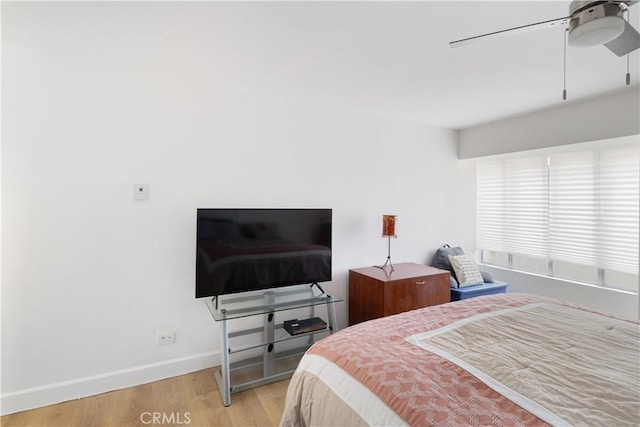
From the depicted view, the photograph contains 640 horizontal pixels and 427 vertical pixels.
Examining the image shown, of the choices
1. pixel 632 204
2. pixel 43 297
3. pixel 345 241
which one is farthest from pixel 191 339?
pixel 632 204

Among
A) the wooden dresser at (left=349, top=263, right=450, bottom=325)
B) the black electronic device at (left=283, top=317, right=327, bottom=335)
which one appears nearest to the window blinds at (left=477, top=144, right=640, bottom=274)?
the wooden dresser at (left=349, top=263, right=450, bottom=325)

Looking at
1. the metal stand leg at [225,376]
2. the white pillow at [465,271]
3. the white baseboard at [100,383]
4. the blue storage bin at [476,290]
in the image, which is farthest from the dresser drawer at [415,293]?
the white baseboard at [100,383]

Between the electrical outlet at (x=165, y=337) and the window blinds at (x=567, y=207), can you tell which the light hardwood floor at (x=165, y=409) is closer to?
the electrical outlet at (x=165, y=337)

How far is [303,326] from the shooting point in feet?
8.41

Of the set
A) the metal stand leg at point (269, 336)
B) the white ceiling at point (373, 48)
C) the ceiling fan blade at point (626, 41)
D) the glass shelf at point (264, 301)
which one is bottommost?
the metal stand leg at point (269, 336)

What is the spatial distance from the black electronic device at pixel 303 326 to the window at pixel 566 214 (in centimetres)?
273

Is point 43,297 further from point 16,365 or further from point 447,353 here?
point 447,353

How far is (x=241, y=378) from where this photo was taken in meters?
2.48

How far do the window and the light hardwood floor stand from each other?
324 cm

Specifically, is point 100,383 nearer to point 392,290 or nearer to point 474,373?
point 392,290

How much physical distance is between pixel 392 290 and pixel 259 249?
1281mm

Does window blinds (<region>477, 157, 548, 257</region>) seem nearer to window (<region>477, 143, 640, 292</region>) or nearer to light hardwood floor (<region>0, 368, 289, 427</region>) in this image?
window (<region>477, 143, 640, 292</region>)

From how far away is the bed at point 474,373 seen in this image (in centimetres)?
98

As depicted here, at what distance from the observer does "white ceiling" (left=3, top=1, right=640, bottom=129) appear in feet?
5.24
